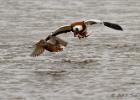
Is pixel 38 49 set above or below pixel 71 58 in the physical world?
above

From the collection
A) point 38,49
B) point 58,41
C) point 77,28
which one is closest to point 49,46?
point 38,49

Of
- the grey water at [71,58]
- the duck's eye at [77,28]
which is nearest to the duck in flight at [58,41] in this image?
the duck's eye at [77,28]

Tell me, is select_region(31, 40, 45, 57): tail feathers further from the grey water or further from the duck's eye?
the duck's eye

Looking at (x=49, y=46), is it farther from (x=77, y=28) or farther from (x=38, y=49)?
(x=77, y=28)

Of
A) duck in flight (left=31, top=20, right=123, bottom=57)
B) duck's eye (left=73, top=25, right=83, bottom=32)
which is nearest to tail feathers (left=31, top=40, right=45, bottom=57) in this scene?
duck in flight (left=31, top=20, right=123, bottom=57)

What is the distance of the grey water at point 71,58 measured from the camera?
11.8 m

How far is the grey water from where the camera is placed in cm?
1176

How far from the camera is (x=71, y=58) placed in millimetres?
14570

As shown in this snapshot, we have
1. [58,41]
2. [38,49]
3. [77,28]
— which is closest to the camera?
[77,28]

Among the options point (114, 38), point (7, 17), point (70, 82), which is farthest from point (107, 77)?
point (7, 17)

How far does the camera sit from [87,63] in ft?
46.3

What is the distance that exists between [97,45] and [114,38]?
1.03m

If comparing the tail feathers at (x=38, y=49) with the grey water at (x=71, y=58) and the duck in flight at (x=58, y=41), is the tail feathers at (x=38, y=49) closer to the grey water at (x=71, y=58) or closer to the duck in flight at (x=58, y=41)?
the duck in flight at (x=58, y=41)

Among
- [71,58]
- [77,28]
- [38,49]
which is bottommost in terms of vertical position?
[71,58]
